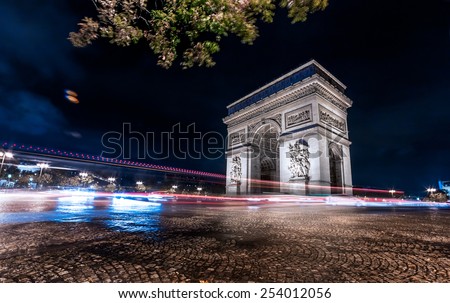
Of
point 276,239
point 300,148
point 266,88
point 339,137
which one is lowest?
point 276,239

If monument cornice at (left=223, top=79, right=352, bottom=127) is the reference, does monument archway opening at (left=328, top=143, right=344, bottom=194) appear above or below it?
below

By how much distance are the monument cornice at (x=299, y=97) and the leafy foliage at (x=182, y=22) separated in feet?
56.8

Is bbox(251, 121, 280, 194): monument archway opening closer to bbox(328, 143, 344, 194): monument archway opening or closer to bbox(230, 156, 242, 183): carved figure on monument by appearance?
bbox(230, 156, 242, 183): carved figure on monument

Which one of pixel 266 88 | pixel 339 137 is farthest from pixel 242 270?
pixel 266 88

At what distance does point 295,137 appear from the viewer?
19.5 meters

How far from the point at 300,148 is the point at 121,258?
18.5 m

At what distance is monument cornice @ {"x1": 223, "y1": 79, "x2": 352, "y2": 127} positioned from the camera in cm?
1902

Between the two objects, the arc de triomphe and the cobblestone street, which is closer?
the cobblestone street

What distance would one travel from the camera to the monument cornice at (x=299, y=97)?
19.0 metres

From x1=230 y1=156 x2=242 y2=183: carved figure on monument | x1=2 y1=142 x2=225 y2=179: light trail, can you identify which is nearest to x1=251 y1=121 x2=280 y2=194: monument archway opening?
x1=230 y1=156 x2=242 y2=183: carved figure on monument

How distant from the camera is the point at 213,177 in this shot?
168ft

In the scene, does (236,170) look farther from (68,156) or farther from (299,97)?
(68,156)
